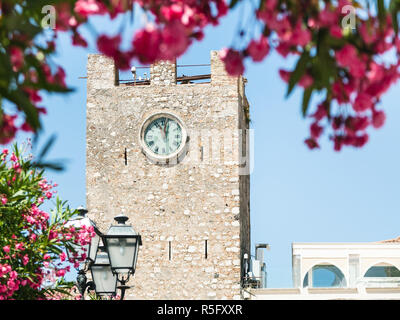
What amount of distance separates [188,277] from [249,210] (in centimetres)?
483

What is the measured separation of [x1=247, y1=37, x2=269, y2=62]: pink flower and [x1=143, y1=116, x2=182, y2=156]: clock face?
2394 cm

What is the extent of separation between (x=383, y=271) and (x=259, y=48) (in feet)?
101

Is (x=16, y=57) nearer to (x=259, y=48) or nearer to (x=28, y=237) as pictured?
(x=259, y=48)

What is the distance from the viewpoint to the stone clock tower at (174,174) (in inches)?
1040

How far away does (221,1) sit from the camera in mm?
3604

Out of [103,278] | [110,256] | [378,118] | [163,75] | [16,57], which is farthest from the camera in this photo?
[163,75]

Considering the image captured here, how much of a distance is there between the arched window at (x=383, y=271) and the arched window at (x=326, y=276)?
1146 mm

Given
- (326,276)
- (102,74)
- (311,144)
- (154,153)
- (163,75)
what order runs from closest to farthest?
(311,144)
(154,153)
(163,75)
(102,74)
(326,276)

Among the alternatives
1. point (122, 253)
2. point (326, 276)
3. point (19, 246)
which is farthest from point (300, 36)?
point (326, 276)

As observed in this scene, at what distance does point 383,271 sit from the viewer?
33094 millimetres

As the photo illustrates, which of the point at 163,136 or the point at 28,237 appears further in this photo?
the point at 163,136

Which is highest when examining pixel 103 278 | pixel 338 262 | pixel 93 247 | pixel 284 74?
pixel 284 74

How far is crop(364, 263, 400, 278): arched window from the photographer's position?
107 feet

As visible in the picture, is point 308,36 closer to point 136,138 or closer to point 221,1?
point 221,1
